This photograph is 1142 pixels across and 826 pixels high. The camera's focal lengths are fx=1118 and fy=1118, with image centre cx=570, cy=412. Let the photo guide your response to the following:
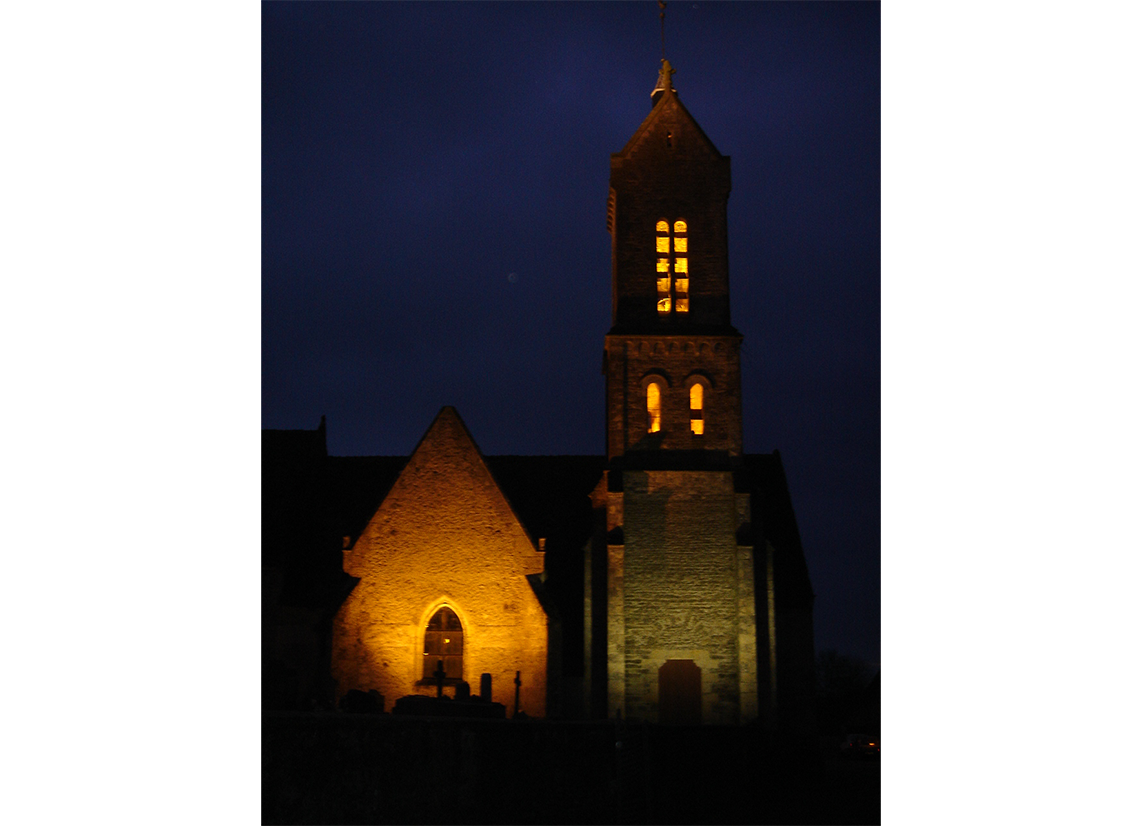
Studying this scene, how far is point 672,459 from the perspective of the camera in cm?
3272

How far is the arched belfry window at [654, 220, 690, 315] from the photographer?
1329 inches

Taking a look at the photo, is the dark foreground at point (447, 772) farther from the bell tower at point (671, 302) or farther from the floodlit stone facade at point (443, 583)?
the bell tower at point (671, 302)

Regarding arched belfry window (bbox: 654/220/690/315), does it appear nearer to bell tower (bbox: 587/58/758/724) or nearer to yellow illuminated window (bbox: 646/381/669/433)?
bell tower (bbox: 587/58/758/724)

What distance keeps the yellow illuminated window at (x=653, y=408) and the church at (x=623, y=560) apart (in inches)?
2.6

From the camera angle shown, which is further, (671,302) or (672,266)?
(672,266)

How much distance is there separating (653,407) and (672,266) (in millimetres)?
4399

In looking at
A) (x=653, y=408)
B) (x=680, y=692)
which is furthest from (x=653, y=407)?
(x=680, y=692)

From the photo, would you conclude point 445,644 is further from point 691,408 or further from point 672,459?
point 691,408

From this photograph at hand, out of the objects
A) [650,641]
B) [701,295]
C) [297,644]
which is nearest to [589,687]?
[650,641]

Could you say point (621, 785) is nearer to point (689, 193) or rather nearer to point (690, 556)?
point (690, 556)

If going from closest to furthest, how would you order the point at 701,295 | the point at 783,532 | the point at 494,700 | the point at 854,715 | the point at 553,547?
1. the point at 494,700
2. the point at 701,295
3. the point at 553,547
4. the point at 783,532
5. the point at 854,715

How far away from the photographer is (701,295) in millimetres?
33625

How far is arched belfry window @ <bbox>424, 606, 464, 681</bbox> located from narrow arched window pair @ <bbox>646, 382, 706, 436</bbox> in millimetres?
7922

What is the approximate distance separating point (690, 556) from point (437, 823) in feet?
39.1
